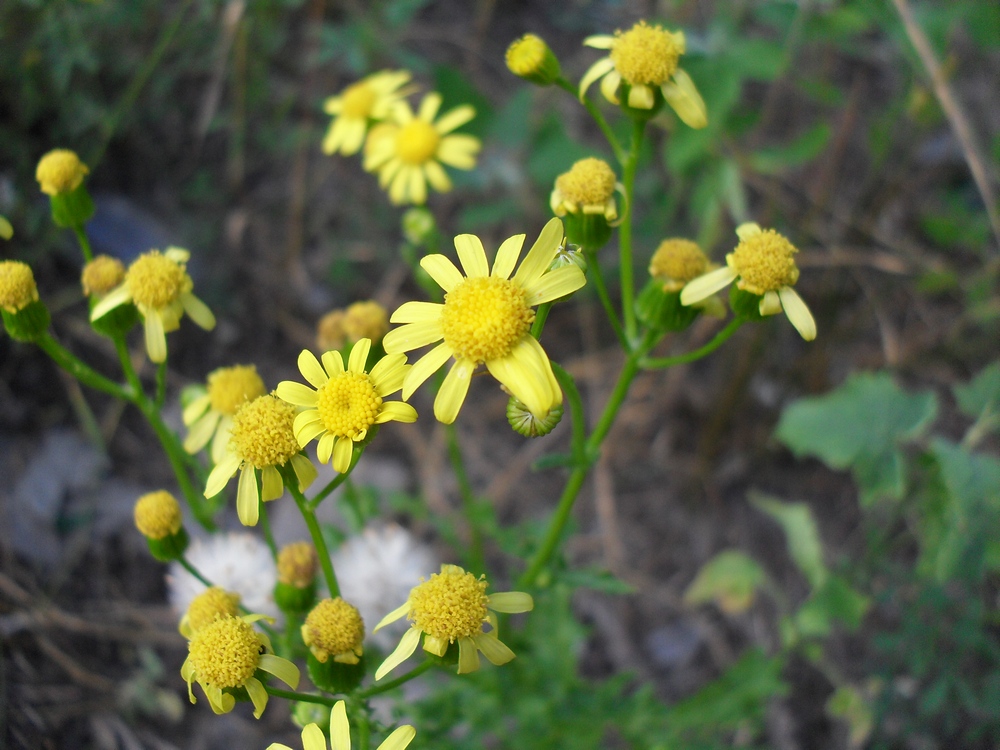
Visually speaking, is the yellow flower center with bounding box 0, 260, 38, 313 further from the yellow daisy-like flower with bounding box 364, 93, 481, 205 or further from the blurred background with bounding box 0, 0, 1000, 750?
the blurred background with bounding box 0, 0, 1000, 750

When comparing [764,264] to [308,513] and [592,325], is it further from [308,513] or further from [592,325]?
[592,325]

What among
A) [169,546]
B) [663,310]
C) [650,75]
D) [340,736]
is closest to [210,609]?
[169,546]

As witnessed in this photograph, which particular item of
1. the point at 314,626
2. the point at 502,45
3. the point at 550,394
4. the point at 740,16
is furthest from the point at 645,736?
the point at 502,45

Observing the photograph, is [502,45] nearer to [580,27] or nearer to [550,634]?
[580,27]

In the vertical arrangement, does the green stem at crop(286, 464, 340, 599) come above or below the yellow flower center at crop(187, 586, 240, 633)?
above

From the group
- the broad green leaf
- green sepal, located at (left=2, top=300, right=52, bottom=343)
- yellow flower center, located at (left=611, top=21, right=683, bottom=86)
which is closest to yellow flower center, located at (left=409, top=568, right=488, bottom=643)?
green sepal, located at (left=2, top=300, right=52, bottom=343)

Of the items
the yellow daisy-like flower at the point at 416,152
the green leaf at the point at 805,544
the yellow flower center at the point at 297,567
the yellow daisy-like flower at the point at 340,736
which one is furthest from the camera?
the green leaf at the point at 805,544

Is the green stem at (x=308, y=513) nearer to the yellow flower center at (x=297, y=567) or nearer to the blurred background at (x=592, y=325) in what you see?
the yellow flower center at (x=297, y=567)

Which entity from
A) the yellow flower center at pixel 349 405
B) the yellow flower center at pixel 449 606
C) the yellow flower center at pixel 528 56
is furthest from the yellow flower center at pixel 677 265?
the yellow flower center at pixel 449 606
